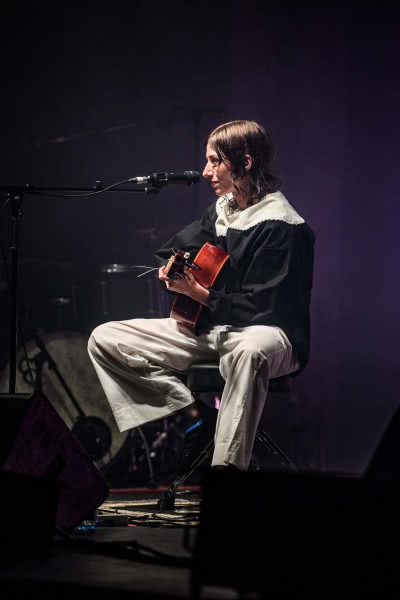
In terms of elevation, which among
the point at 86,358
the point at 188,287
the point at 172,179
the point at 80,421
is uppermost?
the point at 172,179

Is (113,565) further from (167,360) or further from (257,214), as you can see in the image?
(257,214)

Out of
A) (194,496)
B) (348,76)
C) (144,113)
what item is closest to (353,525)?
(194,496)

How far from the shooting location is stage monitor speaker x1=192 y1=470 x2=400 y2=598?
181 centimetres

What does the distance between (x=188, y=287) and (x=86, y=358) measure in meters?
1.86

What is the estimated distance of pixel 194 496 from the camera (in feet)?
14.7

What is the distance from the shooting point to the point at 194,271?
3.96 meters

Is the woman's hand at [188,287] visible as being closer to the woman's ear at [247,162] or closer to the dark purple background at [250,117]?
the woman's ear at [247,162]

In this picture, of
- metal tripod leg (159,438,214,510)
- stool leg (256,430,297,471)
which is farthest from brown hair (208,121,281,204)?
metal tripod leg (159,438,214,510)

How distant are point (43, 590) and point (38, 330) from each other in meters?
3.45

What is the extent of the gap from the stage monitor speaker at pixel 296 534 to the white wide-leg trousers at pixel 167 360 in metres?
1.60

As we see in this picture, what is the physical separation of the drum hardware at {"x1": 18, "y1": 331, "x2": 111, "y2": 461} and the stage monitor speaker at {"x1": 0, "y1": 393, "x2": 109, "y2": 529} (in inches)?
89.2

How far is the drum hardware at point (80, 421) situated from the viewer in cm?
531

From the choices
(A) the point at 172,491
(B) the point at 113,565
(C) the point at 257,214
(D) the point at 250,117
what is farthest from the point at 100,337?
(D) the point at 250,117

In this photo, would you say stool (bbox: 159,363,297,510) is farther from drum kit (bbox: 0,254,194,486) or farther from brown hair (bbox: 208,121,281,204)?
drum kit (bbox: 0,254,194,486)
